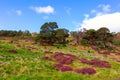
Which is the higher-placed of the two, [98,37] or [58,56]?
[98,37]

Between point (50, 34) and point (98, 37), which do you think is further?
point (98, 37)

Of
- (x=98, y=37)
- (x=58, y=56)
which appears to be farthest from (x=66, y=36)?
(x=58, y=56)

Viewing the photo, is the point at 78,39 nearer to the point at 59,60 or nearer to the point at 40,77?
the point at 59,60

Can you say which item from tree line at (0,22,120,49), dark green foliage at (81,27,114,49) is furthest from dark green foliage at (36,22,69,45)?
dark green foliage at (81,27,114,49)

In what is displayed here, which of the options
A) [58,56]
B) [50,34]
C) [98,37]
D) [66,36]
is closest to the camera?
[58,56]

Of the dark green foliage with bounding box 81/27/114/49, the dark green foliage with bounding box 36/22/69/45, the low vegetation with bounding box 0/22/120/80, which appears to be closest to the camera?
the low vegetation with bounding box 0/22/120/80

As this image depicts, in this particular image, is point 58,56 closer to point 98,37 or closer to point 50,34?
point 50,34

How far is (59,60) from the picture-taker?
3431cm

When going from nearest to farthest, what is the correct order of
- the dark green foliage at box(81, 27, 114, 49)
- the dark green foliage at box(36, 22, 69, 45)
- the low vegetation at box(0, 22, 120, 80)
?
the low vegetation at box(0, 22, 120, 80)
the dark green foliage at box(36, 22, 69, 45)
the dark green foliage at box(81, 27, 114, 49)

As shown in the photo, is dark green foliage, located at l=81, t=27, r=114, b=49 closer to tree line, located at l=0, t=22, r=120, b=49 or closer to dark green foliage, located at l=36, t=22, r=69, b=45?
tree line, located at l=0, t=22, r=120, b=49

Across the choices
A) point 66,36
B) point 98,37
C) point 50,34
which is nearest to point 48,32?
point 50,34

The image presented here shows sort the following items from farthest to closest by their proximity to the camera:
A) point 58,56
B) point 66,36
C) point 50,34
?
point 66,36
point 50,34
point 58,56

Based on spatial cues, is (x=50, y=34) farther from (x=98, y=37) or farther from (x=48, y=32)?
(x=98, y=37)

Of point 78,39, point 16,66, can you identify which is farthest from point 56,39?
point 16,66
